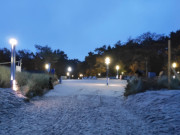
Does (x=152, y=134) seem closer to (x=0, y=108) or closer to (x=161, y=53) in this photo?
(x=0, y=108)

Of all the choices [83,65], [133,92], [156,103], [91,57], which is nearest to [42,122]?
[156,103]

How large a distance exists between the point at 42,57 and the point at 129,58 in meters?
26.0

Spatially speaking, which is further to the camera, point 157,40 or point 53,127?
point 157,40

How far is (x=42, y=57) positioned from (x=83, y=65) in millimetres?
20126

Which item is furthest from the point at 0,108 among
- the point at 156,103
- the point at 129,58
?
the point at 129,58

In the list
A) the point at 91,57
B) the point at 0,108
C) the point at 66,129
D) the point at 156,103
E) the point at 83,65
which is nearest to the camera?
the point at 66,129

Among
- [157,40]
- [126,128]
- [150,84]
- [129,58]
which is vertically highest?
[157,40]

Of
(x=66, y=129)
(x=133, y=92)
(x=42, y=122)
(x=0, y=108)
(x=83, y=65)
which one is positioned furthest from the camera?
(x=83, y=65)

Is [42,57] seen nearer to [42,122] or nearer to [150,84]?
[150,84]

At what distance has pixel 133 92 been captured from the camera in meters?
8.65

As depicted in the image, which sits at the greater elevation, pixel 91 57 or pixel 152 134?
pixel 91 57

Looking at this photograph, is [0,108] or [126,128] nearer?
[126,128]

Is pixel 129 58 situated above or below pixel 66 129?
above

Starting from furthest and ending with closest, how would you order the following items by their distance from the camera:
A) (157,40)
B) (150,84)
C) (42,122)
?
(157,40)
(150,84)
(42,122)
